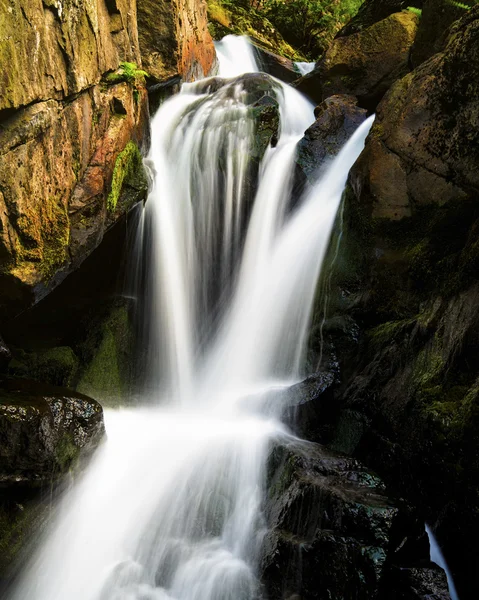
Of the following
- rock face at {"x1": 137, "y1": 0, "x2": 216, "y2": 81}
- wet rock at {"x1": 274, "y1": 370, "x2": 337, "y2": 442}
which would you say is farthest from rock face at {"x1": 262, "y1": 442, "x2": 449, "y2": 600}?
rock face at {"x1": 137, "y1": 0, "x2": 216, "y2": 81}

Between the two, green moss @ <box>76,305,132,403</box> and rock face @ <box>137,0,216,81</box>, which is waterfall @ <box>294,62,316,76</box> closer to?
rock face @ <box>137,0,216,81</box>

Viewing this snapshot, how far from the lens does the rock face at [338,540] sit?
117 inches

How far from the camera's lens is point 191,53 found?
10.0m

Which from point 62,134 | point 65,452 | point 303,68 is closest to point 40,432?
point 65,452

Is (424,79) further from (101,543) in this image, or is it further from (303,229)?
(101,543)

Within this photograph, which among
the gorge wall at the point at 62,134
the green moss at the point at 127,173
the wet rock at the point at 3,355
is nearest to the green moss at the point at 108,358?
the wet rock at the point at 3,355

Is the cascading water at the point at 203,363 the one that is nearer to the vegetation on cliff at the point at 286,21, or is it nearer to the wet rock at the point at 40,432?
the wet rock at the point at 40,432

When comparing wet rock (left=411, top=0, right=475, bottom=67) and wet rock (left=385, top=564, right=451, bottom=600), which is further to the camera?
wet rock (left=411, top=0, right=475, bottom=67)

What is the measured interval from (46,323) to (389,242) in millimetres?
4693

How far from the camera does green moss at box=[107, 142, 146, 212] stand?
5973 mm

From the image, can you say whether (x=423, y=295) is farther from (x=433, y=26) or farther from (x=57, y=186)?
(x=433, y=26)

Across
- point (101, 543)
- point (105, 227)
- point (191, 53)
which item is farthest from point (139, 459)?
point (191, 53)

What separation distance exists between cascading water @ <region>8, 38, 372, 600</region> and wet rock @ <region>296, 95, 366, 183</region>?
232 millimetres

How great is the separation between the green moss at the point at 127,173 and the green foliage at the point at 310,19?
40.6ft
